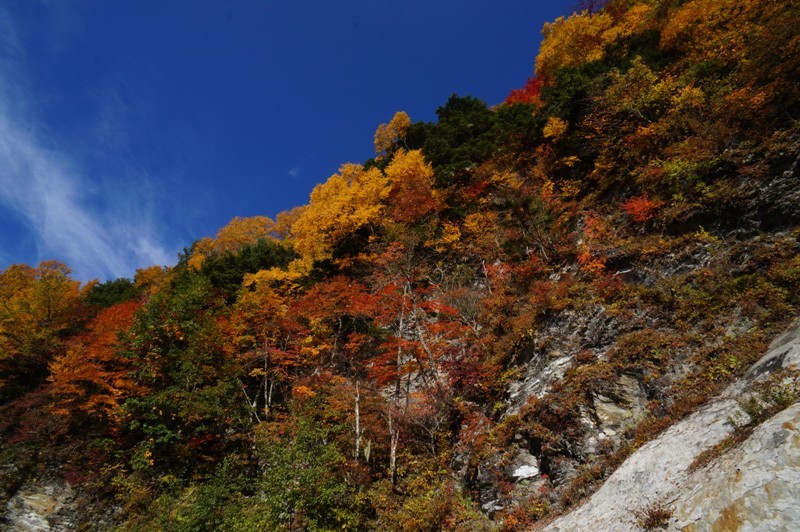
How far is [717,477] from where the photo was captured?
195 inches

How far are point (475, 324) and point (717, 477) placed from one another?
37.3 ft

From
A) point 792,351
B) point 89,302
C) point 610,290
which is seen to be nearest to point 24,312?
point 89,302

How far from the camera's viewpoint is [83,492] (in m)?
16.6

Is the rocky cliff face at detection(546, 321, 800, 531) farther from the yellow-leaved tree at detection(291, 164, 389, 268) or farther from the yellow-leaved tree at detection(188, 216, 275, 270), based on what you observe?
the yellow-leaved tree at detection(188, 216, 275, 270)

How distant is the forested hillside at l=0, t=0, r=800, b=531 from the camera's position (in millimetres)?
9523

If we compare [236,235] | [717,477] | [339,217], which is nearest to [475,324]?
[717,477]

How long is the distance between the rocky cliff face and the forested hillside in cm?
73

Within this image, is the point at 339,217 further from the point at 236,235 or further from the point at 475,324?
the point at 236,235

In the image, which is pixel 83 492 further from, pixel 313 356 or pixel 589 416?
pixel 589 416

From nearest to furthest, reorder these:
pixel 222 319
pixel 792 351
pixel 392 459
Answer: pixel 792 351 → pixel 392 459 → pixel 222 319

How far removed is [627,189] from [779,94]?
508 centimetres

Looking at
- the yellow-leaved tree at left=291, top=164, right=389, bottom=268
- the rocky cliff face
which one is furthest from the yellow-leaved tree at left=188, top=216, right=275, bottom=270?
the rocky cliff face

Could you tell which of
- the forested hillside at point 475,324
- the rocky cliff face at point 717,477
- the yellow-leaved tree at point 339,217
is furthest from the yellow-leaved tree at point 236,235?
the rocky cliff face at point 717,477

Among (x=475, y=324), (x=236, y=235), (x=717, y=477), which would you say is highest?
(x=236, y=235)
